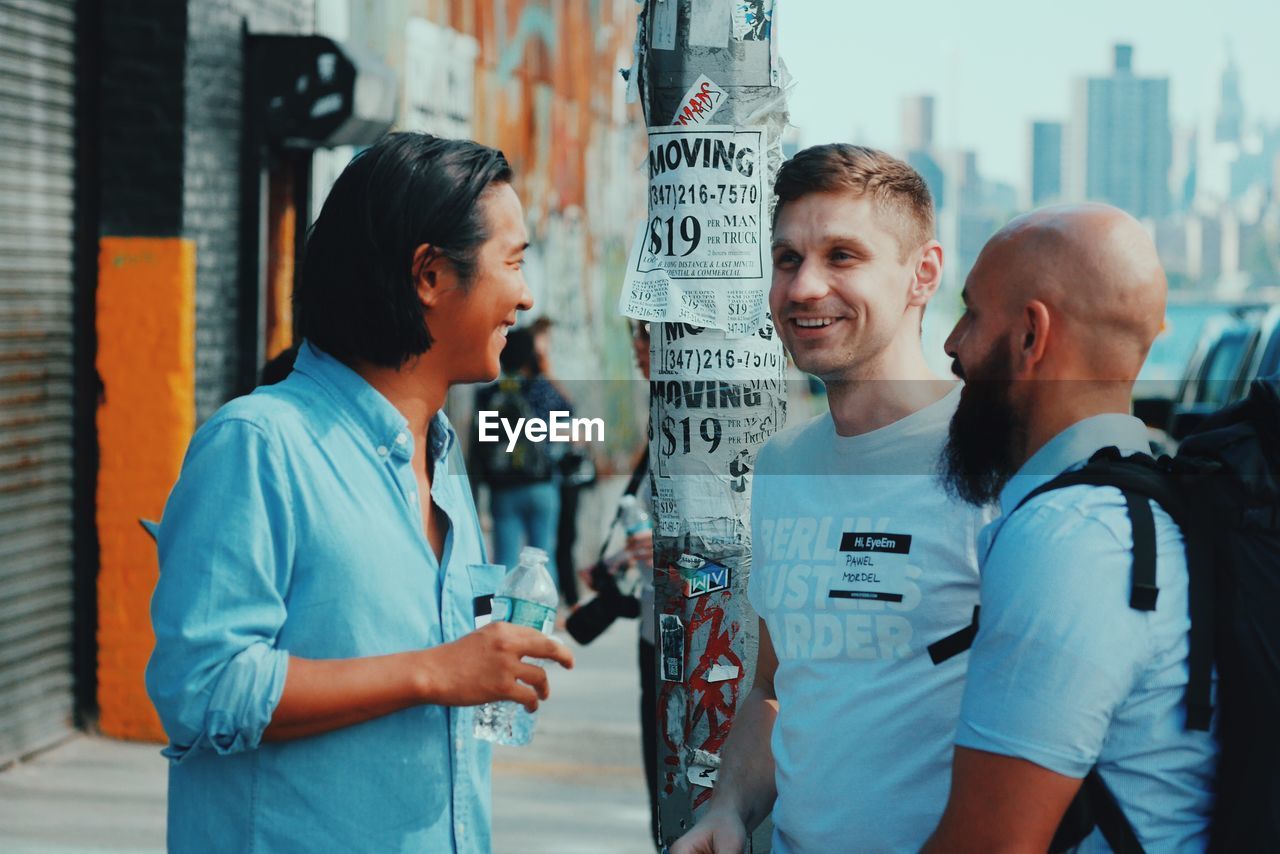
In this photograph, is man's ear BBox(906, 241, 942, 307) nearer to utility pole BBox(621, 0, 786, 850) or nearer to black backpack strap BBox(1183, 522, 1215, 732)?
utility pole BBox(621, 0, 786, 850)

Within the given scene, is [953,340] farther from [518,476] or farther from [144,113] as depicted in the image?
[518,476]

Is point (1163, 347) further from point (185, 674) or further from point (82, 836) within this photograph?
point (185, 674)

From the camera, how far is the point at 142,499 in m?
8.08

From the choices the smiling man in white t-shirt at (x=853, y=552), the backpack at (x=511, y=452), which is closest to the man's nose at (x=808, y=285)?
the smiling man in white t-shirt at (x=853, y=552)

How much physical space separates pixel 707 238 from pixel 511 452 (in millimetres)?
7574

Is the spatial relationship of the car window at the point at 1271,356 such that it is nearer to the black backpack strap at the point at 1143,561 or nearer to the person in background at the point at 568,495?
the person in background at the point at 568,495

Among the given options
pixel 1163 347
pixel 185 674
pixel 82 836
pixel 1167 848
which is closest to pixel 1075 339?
pixel 1167 848

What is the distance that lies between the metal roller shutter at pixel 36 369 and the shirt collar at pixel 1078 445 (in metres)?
6.25

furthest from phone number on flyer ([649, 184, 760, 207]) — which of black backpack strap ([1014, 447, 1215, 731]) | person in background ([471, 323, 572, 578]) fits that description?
person in background ([471, 323, 572, 578])

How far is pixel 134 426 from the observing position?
8.09 meters

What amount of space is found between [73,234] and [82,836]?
3.09 metres

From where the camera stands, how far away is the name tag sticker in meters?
2.59

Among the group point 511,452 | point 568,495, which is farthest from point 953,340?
point 568,495

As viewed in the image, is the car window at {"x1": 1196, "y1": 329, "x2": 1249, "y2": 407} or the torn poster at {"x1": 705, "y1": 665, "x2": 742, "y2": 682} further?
the car window at {"x1": 1196, "y1": 329, "x2": 1249, "y2": 407}
